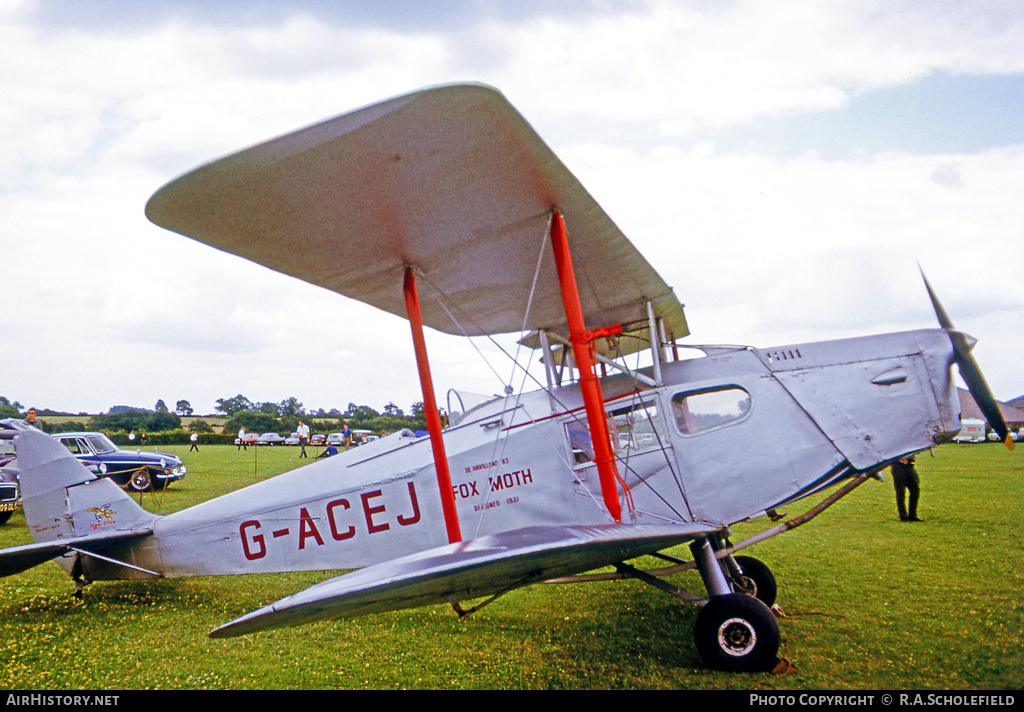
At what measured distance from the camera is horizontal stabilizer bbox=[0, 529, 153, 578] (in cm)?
464

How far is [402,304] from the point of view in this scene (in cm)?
591

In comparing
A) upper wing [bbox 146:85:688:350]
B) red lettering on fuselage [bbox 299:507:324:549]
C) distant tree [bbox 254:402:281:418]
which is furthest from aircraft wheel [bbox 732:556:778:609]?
distant tree [bbox 254:402:281:418]

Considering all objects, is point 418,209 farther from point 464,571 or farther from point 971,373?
point 971,373

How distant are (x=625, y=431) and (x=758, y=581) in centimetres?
208

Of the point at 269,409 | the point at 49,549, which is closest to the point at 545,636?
the point at 49,549

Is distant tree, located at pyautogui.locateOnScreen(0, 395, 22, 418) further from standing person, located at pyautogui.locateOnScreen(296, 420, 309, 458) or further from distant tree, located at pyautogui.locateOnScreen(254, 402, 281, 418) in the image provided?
distant tree, located at pyautogui.locateOnScreen(254, 402, 281, 418)

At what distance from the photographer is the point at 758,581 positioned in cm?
534

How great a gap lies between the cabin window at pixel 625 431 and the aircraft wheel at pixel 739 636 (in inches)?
47.9

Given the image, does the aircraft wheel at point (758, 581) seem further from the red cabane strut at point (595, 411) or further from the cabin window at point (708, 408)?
the red cabane strut at point (595, 411)

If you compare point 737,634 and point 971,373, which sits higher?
point 971,373

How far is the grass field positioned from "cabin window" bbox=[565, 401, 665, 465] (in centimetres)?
147

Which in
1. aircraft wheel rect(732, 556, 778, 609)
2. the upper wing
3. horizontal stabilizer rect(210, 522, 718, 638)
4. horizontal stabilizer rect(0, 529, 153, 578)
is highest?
the upper wing

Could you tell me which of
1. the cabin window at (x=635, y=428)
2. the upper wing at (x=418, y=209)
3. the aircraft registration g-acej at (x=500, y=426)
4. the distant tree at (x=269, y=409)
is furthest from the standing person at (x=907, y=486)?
the distant tree at (x=269, y=409)
